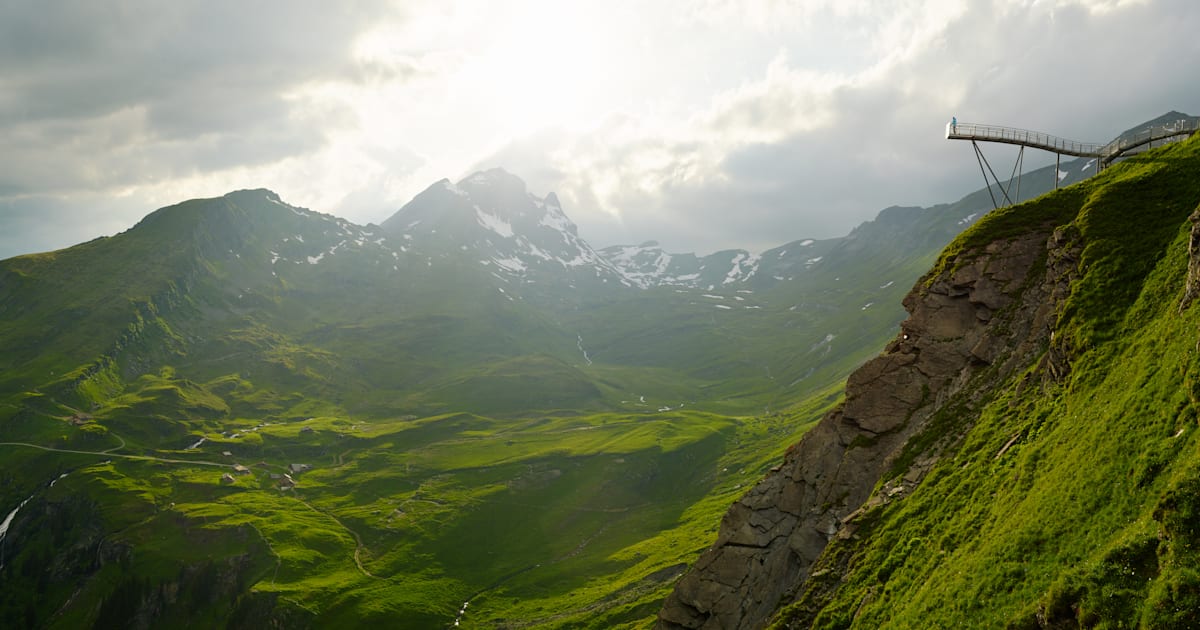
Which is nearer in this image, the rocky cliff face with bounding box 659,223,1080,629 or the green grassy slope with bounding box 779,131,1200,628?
the green grassy slope with bounding box 779,131,1200,628

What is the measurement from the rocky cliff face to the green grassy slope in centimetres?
299

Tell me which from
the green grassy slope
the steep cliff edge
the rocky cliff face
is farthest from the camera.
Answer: the rocky cliff face

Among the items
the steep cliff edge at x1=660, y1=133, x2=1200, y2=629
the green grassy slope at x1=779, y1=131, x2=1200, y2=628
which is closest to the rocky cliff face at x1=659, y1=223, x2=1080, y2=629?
the steep cliff edge at x1=660, y1=133, x2=1200, y2=629

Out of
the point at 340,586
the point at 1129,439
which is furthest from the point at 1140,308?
the point at 340,586

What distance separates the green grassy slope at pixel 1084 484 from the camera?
26.0 m

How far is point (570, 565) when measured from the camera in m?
188

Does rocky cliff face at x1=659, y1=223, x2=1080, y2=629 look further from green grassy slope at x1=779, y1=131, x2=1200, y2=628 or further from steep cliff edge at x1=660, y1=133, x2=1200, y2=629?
green grassy slope at x1=779, y1=131, x2=1200, y2=628

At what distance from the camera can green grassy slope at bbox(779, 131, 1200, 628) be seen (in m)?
26.0

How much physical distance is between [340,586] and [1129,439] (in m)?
187

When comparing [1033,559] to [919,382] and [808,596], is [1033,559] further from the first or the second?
[919,382]

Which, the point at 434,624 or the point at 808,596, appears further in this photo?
the point at 434,624

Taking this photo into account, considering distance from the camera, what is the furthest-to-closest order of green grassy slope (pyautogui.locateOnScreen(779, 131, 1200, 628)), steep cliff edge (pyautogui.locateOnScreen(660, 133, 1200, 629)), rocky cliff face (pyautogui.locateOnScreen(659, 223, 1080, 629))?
rocky cliff face (pyautogui.locateOnScreen(659, 223, 1080, 629)) → steep cliff edge (pyautogui.locateOnScreen(660, 133, 1200, 629)) → green grassy slope (pyautogui.locateOnScreen(779, 131, 1200, 628))

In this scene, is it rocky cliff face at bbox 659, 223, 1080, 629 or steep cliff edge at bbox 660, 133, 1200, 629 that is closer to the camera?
steep cliff edge at bbox 660, 133, 1200, 629

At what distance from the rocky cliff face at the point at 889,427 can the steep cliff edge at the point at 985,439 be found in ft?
0.56
